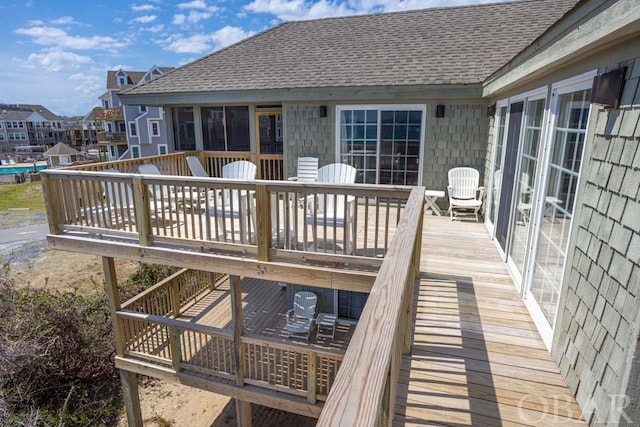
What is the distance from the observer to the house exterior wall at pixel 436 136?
636 centimetres

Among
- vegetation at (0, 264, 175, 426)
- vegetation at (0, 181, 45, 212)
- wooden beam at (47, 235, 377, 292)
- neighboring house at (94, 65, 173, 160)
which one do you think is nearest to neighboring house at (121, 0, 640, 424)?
wooden beam at (47, 235, 377, 292)

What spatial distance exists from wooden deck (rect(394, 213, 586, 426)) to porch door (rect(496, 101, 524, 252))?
0.64m

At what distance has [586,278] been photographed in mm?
2178

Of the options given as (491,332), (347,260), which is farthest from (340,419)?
(347,260)

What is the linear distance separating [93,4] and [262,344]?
23.0 m

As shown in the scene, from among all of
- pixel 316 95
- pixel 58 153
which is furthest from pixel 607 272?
pixel 58 153

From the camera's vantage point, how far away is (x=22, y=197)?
1016 inches

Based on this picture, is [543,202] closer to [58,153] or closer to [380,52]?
[380,52]

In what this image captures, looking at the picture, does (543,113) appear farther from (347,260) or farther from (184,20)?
(184,20)

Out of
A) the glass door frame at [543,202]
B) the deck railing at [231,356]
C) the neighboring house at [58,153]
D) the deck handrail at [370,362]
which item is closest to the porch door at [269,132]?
the deck railing at [231,356]

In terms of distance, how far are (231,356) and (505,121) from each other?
512 cm

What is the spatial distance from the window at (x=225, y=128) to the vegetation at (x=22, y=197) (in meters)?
20.3

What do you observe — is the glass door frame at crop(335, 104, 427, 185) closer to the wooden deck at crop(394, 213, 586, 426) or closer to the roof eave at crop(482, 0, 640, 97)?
the roof eave at crop(482, 0, 640, 97)

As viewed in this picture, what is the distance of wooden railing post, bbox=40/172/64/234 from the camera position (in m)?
4.48
